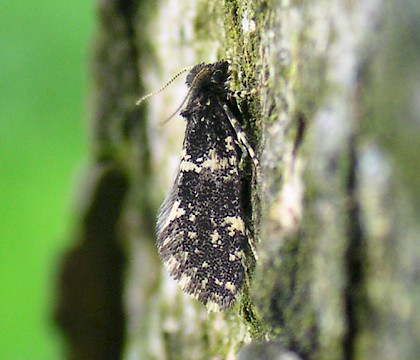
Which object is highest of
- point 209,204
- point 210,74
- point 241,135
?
point 210,74

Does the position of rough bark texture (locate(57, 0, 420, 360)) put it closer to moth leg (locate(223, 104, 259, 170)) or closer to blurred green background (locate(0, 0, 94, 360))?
moth leg (locate(223, 104, 259, 170))

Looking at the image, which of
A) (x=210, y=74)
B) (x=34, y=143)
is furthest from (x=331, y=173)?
(x=34, y=143)

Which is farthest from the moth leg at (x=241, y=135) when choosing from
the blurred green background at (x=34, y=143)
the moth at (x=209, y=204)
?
the blurred green background at (x=34, y=143)

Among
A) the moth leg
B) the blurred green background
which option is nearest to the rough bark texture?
the moth leg

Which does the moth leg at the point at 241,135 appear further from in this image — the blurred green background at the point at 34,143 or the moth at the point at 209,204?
the blurred green background at the point at 34,143

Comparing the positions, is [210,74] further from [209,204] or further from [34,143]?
[34,143]
